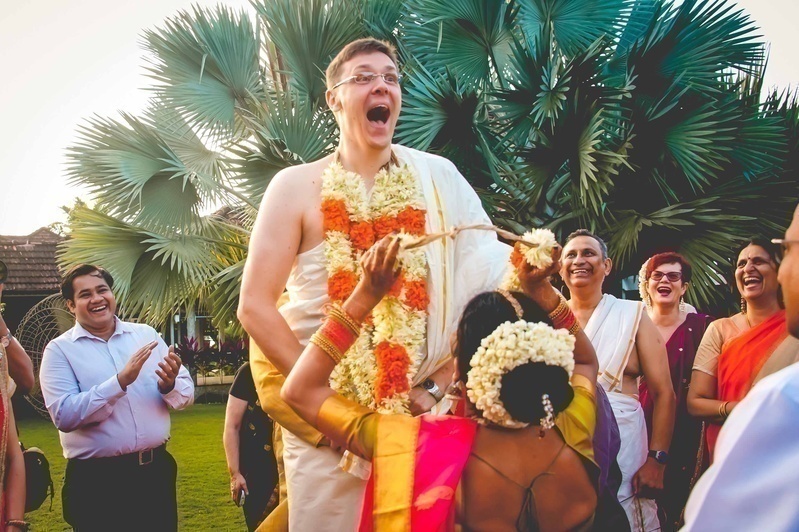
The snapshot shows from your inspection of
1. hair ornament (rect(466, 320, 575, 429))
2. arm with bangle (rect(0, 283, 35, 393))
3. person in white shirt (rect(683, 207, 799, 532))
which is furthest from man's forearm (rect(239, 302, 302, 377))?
arm with bangle (rect(0, 283, 35, 393))

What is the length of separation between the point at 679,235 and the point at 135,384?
A: 23.5 ft

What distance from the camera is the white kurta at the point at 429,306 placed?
9.77 ft

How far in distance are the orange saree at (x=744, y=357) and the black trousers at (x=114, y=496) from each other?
3.54m

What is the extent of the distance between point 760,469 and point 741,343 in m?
3.86

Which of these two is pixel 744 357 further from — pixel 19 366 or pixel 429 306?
pixel 19 366

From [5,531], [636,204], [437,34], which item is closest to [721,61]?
[636,204]

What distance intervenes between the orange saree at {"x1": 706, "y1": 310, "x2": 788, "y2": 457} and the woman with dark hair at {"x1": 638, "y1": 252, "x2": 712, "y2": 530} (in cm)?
58

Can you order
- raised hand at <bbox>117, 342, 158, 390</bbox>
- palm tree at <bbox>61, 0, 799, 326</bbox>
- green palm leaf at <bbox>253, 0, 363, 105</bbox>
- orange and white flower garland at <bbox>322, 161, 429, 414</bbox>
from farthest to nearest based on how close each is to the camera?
green palm leaf at <bbox>253, 0, 363, 105</bbox> → palm tree at <bbox>61, 0, 799, 326</bbox> → raised hand at <bbox>117, 342, 158, 390</bbox> → orange and white flower garland at <bbox>322, 161, 429, 414</bbox>

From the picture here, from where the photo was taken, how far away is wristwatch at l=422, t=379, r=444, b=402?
10.1 ft

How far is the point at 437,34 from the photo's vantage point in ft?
38.2

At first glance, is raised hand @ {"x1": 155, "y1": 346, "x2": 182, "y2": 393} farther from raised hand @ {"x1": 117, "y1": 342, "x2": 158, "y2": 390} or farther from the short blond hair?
the short blond hair

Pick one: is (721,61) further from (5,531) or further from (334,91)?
(5,531)

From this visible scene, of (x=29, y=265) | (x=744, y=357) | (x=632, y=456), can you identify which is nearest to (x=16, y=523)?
(x=632, y=456)

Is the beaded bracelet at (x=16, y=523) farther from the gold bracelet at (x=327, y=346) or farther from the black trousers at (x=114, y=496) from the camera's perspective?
the gold bracelet at (x=327, y=346)
